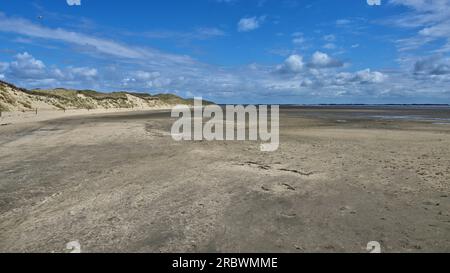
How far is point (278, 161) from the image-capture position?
14406mm

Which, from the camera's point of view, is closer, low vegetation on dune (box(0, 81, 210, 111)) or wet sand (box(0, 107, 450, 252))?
wet sand (box(0, 107, 450, 252))

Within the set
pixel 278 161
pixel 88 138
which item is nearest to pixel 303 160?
pixel 278 161

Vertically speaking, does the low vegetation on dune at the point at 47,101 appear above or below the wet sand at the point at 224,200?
above

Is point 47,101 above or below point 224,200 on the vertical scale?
above

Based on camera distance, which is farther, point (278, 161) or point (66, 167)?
point (278, 161)

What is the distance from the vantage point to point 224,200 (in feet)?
30.7

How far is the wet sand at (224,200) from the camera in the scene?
6793 millimetres

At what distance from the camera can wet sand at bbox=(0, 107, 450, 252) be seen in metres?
6.79

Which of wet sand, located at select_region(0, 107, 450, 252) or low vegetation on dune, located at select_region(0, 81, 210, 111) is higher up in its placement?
low vegetation on dune, located at select_region(0, 81, 210, 111)

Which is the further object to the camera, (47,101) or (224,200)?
(47,101)

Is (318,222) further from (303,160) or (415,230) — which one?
(303,160)
